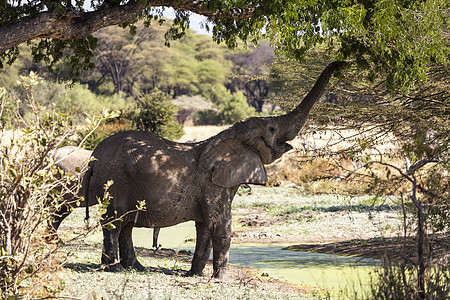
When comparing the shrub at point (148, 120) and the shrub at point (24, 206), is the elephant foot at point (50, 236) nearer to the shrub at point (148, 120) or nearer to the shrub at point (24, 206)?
the shrub at point (24, 206)

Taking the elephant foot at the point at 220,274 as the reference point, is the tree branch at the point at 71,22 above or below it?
above

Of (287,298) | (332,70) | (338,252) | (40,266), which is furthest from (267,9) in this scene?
(338,252)

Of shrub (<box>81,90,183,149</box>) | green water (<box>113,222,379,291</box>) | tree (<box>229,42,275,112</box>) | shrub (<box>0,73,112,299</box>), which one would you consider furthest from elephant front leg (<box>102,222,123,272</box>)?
tree (<box>229,42,275,112</box>)

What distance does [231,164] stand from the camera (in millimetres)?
9055

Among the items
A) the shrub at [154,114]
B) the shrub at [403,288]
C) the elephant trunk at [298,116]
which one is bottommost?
the shrub at [403,288]

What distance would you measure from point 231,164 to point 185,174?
0.67 m

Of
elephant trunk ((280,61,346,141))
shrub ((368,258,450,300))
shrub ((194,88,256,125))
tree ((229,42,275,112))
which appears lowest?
shrub ((368,258,450,300))

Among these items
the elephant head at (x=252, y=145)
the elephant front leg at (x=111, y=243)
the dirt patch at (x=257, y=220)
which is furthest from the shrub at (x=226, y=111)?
the elephant front leg at (x=111, y=243)

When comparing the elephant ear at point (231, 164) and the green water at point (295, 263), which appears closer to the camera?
the elephant ear at point (231, 164)

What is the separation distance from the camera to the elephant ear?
9023mm

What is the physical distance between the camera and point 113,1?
818 centimetres

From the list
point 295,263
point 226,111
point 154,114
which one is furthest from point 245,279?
point 226,111

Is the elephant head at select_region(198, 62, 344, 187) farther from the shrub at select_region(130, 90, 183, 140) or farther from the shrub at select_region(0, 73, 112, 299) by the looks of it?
the shrub at select_region(130, 90, 183, 140)

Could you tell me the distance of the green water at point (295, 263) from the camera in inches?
391
